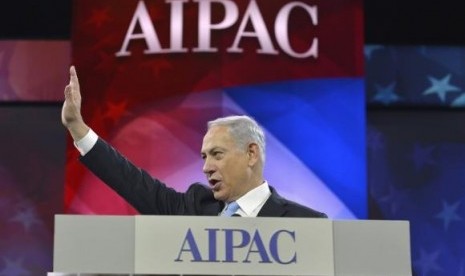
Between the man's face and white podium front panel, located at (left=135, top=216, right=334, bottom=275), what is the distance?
0.84m

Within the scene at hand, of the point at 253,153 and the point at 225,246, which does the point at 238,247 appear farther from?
the point at 253,153

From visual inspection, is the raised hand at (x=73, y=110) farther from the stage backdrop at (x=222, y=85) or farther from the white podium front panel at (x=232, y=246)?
the stage backdrop at (x=222, y=85)

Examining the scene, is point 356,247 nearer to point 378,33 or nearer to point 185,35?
point 185,35

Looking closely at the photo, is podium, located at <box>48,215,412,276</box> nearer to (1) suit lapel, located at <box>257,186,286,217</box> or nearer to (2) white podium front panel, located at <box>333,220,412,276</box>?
(2) white podium front panel, located at <box>333,220,412,276</box>

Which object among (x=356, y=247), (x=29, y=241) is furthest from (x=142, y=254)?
(x=29, y=241)

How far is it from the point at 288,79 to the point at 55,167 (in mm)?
1739

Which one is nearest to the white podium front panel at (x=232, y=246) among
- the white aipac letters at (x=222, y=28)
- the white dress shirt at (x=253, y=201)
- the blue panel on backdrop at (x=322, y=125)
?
the white dress shirt at (x=253, y=201)

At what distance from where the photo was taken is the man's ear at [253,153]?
2.41 metres

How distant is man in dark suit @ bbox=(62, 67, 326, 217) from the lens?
2.29 m

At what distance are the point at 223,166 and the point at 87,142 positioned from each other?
37 cm

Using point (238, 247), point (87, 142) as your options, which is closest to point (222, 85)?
point (87, 142)

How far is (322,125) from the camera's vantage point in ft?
16.5

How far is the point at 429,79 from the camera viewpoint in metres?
5.95

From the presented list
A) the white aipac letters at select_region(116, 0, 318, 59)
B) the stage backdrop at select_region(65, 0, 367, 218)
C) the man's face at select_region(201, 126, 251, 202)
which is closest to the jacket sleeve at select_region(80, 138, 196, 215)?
the man's face at select_region(201, 126, 251, 202)
